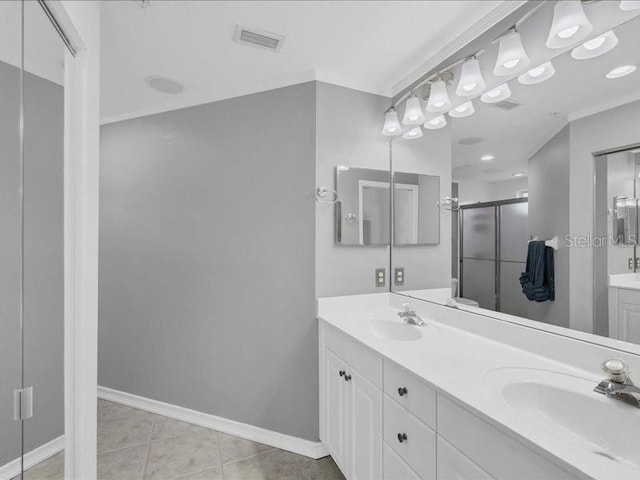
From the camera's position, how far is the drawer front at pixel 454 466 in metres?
0.84

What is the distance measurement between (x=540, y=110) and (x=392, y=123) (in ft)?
2.74

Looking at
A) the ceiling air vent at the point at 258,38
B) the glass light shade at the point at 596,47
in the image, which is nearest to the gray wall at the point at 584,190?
the glass light shade at the point at 596,47

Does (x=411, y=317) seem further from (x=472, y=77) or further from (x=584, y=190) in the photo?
(x=472, y=77)

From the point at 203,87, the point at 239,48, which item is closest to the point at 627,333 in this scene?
the point at 239,48

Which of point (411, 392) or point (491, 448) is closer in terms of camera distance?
point (491, 448)

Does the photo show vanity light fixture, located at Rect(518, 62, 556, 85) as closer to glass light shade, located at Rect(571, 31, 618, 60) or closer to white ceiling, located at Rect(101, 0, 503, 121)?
glass light shade, located at Rect(571, 31, 618, 60)

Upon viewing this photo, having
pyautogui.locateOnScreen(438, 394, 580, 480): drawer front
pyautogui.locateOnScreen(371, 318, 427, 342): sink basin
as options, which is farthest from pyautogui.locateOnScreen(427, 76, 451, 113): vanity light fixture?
pyautogui.locateOnScreen(438, 394, 580, 480): drawer front

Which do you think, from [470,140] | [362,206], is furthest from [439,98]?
[362,206]

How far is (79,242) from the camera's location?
1133 millimetres

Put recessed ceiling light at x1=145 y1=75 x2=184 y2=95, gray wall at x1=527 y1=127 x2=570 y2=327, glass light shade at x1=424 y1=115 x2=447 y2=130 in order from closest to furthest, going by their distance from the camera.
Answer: gray wall at x1=527 y1=127 x2=570 y2=327
glass light shade at x1=424 y1=115 x2=447 y2=130
recessed ceiling light at x1=145 y1=75 x2=184 y2=95

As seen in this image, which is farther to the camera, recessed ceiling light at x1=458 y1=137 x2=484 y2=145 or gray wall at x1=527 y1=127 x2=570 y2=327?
recessed ceiling light at x1=458 y1=137 x2=484 y2=145

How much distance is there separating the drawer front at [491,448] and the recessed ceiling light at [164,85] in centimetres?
227

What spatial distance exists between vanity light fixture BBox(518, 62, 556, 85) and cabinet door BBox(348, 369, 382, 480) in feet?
4.68

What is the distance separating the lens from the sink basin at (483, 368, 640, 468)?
83cm
